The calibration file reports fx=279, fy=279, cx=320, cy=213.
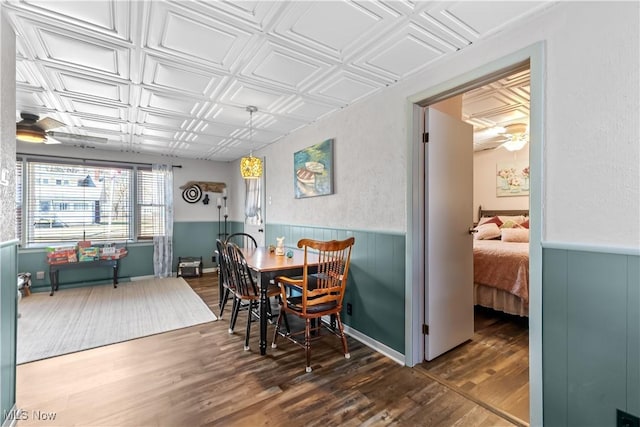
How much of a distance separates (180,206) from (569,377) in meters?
6.17

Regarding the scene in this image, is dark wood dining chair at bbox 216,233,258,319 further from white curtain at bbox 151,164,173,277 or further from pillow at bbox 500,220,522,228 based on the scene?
pillow at bbox 500,220,522,228

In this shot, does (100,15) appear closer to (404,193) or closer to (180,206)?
(404,193)

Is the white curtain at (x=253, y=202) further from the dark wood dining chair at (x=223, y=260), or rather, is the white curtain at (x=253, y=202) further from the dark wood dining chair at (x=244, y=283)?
the dark wood dining chair at (x=244, y=283)

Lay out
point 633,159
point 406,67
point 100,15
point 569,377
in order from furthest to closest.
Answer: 1. point 406,67
2. point 100,15
3. point 569,377
4. point 633,159

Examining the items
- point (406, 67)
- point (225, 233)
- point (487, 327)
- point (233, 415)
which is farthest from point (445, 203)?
point (225, 233)

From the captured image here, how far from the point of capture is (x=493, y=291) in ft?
10.8

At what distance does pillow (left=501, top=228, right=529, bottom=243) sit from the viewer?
12.8ft

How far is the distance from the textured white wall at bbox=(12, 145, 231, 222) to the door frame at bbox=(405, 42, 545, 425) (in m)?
4.95

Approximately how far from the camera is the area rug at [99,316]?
107 inches

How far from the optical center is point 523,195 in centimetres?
504

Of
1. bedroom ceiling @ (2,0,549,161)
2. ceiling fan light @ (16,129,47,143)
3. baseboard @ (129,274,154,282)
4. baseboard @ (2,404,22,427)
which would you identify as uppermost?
bedroom ceiling @ (2,0,549,161)

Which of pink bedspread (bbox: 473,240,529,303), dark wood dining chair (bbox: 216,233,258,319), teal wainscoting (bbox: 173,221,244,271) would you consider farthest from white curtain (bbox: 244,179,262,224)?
pink bedspread (bbox: 473,240,529,303)

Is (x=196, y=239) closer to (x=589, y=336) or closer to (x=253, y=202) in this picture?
(x=253, y=202)

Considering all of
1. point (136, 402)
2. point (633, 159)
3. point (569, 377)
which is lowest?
point (136, 402)
